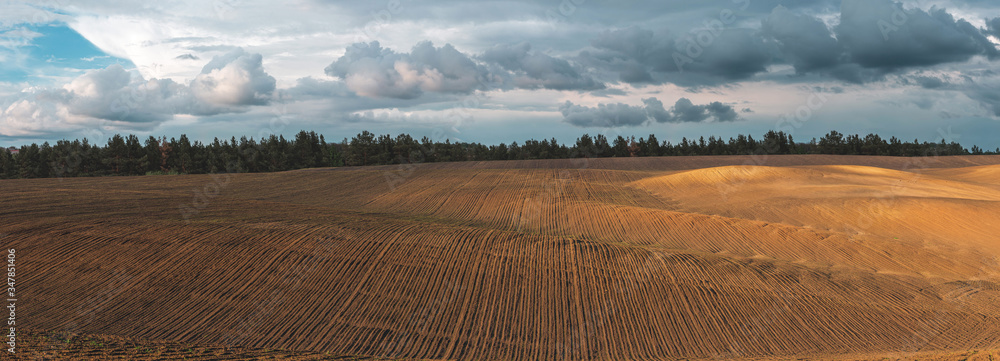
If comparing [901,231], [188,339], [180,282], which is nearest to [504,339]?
[188,339]

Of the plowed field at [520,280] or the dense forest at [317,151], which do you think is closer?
the plowed field at [520,280]

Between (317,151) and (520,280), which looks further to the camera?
(317,151)

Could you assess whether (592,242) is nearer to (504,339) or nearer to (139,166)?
(504,339)

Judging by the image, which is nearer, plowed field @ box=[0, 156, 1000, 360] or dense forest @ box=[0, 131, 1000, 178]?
plowed field @ box=[0, 156, 1000, 360]
